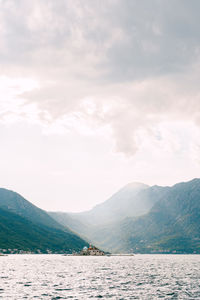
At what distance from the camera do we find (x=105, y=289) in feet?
315

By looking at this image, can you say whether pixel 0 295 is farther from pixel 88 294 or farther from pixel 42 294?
pixel 88 294

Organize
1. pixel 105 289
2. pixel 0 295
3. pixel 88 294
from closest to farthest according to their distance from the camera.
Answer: pixel 0 295, pixel 88 294, pixel 105 289

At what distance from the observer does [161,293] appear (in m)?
88.9

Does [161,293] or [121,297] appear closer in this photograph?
[121,297]

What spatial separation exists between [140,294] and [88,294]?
1440 centimetres

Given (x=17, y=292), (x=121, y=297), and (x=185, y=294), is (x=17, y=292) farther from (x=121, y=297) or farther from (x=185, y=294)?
(x=185, y=294)

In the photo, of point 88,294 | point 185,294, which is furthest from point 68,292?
point 185,294

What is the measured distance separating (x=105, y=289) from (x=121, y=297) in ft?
53.7

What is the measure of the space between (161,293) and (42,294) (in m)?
33.6

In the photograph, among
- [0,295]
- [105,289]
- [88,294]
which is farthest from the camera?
[105,289]

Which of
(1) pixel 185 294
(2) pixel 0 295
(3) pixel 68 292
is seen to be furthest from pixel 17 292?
(1) pixel 185 294

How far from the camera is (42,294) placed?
8306cm

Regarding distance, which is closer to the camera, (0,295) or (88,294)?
(0,295)

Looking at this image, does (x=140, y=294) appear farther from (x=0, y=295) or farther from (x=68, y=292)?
(x=0, y=295)
